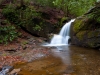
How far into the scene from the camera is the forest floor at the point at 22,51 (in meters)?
10.0

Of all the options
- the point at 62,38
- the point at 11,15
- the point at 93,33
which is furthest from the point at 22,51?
the point at 11,15

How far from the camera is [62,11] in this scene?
24.5 meters

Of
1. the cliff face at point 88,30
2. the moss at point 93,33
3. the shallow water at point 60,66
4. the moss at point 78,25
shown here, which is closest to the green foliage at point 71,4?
the moss at point 78,25

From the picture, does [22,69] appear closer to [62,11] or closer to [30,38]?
[30,38]

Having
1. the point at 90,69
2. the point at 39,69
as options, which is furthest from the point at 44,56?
the point at 90,69

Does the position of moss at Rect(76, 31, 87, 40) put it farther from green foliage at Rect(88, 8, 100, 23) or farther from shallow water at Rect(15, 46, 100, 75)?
shallow water at Rect(15, 46, 100, 75)

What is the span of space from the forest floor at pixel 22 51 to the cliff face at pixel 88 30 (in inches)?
126

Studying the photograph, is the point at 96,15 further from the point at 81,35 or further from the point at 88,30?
the point at 81,35

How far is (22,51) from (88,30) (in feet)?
19.5

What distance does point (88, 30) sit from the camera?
14680 mm

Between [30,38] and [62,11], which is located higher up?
[62,11]

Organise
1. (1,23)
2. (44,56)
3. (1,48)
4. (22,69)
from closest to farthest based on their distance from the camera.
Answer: (22,69) → (44,56) → (1,48) → (1,23)

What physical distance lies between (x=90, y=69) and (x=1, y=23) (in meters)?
10.4

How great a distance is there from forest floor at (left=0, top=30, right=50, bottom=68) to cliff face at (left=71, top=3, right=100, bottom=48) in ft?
10.5
